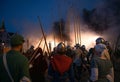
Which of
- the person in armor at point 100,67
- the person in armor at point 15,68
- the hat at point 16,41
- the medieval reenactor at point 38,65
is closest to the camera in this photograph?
the person in armor at point 15,68

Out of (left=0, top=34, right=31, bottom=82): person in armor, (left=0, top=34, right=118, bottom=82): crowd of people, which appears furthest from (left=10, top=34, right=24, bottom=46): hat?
(left=0, top=34, right=31, bottom=82): person in armor

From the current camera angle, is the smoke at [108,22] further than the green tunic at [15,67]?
Yes

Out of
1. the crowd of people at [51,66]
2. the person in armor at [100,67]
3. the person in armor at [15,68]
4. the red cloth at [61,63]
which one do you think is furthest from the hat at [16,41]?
the red cloth at [61,63]

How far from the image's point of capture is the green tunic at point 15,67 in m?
7.11

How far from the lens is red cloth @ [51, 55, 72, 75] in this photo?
31.0ft

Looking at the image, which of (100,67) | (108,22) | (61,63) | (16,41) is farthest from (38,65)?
(108,22)

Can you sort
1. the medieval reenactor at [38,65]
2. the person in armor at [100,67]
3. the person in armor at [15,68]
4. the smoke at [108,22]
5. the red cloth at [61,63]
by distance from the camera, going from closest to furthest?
the person in armor at [15,68]
the person in armor at [100,67]
the red cloth at [61,63]
the medieval reenactor at [38,65]
the smoke at [108,22]

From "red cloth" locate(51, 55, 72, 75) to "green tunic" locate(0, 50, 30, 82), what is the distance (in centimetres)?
239

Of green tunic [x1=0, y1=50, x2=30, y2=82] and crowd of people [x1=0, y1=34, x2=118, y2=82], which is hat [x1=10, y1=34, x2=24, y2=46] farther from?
green tunic [x1=0, y1=50, x2=30, y2=82]

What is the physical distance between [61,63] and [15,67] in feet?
8.27

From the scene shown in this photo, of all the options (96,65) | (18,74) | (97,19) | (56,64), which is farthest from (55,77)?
(97,19)

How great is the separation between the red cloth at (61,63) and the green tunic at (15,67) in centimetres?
239

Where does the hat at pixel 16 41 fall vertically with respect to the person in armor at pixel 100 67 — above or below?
above

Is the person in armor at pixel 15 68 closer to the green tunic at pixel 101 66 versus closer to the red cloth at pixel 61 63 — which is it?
the green tunic at pixel 101 66
